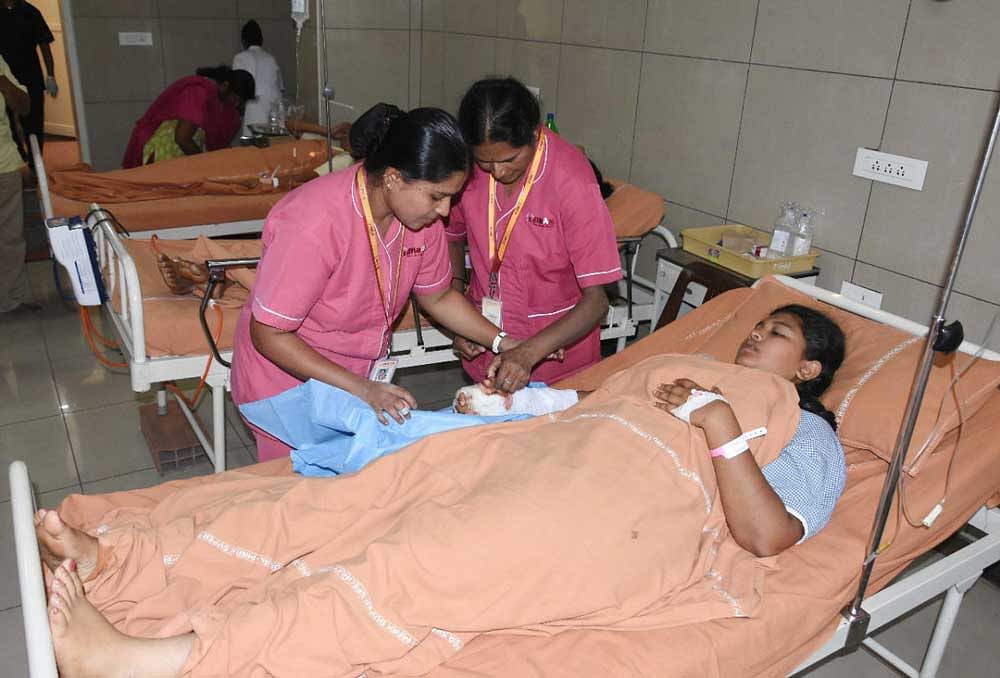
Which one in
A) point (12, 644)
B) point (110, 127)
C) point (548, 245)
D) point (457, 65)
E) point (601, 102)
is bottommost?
point (12, 644)

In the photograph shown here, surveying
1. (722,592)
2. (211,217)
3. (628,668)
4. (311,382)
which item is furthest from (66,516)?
(211,217)

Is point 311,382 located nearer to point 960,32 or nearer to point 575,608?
point 575,608

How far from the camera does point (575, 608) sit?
1526mm

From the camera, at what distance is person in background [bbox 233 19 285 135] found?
5.84 metres

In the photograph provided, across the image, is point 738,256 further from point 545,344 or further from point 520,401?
point 520,401

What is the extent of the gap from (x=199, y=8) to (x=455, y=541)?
23.2ft

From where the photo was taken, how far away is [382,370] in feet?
7.57

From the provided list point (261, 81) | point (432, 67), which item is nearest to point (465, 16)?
point (432, 67)

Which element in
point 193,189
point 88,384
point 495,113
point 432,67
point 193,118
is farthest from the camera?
point 432,67

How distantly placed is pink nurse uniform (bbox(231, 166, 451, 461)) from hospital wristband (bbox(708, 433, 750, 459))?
96 centimetres

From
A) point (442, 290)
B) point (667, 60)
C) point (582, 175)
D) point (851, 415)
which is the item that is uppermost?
point (667, 60)

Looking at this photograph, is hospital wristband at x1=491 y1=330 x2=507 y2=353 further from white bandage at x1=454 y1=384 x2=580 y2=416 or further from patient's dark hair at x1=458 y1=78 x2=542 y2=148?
patient's dark hair at x1=458 y1=78 x2=542 y2=148

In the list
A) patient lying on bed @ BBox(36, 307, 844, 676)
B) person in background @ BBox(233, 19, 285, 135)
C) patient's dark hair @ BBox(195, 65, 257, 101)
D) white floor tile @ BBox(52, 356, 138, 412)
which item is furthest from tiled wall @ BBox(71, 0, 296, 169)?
patient lying on bed @ BBox(36, 307, 844, 676)

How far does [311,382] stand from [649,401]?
2.70 ft
